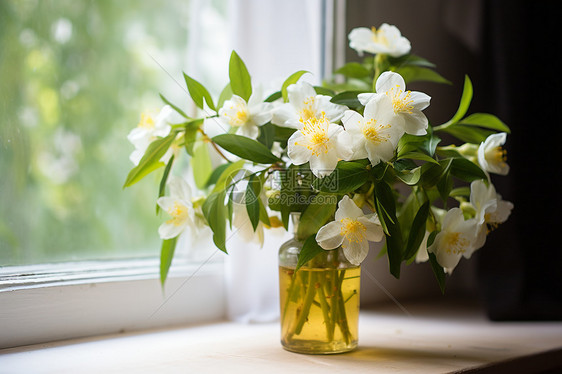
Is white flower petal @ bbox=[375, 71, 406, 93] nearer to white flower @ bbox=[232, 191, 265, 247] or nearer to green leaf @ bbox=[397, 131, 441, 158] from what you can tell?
green leaf @ bbox=[397, 131, 441, 158]

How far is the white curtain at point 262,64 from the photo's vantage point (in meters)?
1.04

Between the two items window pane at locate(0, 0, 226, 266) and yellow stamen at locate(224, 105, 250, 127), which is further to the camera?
window pane at locate(0, 0, 226, 266)

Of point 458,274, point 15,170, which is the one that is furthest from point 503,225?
point 15,170

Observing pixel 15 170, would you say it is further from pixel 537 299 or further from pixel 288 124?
pixel 537 299

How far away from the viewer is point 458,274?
4.90ft

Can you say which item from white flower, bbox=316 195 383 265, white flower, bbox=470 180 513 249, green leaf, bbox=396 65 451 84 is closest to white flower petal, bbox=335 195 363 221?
white flower, bbox=316 195 383 265

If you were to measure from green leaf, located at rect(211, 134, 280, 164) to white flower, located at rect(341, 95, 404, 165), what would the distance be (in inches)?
5.0

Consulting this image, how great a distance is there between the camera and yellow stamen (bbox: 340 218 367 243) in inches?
28.8

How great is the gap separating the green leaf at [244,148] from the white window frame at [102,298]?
1.17ft

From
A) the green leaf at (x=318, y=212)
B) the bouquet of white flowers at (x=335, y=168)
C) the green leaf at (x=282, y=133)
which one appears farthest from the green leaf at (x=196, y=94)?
the green leaf at (x=318, y=212)

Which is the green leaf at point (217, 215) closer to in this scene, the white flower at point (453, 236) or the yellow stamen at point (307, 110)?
the yellow stamen at point (307, 110)

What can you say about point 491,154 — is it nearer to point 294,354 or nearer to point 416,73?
point 416,73

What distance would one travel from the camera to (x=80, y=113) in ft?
3.73

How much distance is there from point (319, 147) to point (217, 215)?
0.66ft
